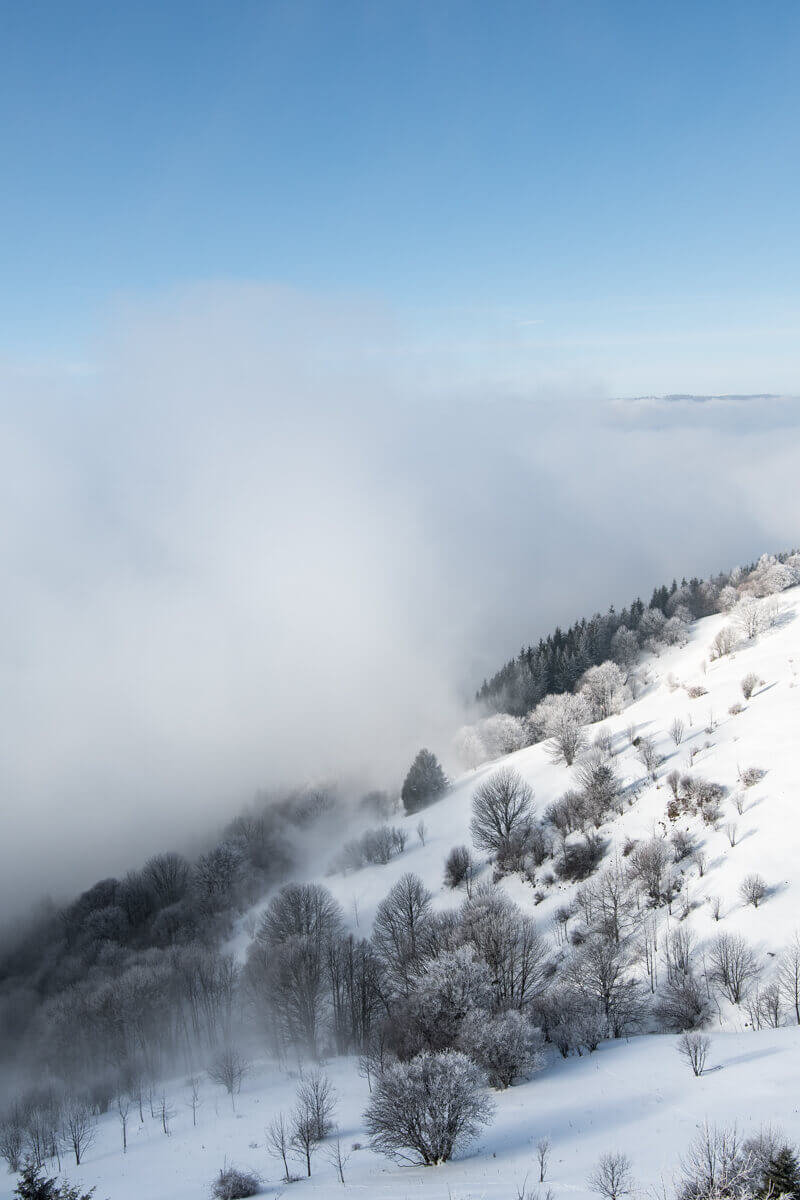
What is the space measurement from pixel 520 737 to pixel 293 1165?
276ft

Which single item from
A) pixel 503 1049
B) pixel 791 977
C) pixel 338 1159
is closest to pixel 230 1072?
pixel 338 1159

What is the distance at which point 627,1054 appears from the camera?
41.8 metres

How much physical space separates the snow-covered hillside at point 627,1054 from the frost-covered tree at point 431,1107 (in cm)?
127

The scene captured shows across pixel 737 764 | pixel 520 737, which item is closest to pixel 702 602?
pixel 520 737

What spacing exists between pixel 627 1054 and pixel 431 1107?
15547mm

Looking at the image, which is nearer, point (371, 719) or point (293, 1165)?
point (293, 1165)

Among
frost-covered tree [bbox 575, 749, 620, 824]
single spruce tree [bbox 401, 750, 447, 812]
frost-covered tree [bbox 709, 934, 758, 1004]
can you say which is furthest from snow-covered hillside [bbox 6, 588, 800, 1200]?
single spruce tree [bbox 401, 750, 447, 812]

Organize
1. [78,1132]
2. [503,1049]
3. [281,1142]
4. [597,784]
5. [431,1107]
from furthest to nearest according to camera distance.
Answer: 1. [597,784]
2. [78,1132]
3. [503,1049]
4. [281,1142]
5. [431,1107]

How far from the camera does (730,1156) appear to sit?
23.2m

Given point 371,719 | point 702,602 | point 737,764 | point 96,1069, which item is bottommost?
point 96,1069

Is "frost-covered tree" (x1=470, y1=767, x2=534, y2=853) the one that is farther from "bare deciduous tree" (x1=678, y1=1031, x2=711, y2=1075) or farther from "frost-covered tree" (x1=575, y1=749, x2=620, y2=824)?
"bare deciduous tree" (x1=678, y1=1031, x2=711, y2=1075)

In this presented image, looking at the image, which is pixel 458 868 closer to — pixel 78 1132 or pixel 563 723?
pixel 563 723

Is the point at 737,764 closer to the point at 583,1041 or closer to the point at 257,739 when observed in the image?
the point at 583,1041

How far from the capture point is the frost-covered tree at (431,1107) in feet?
108
